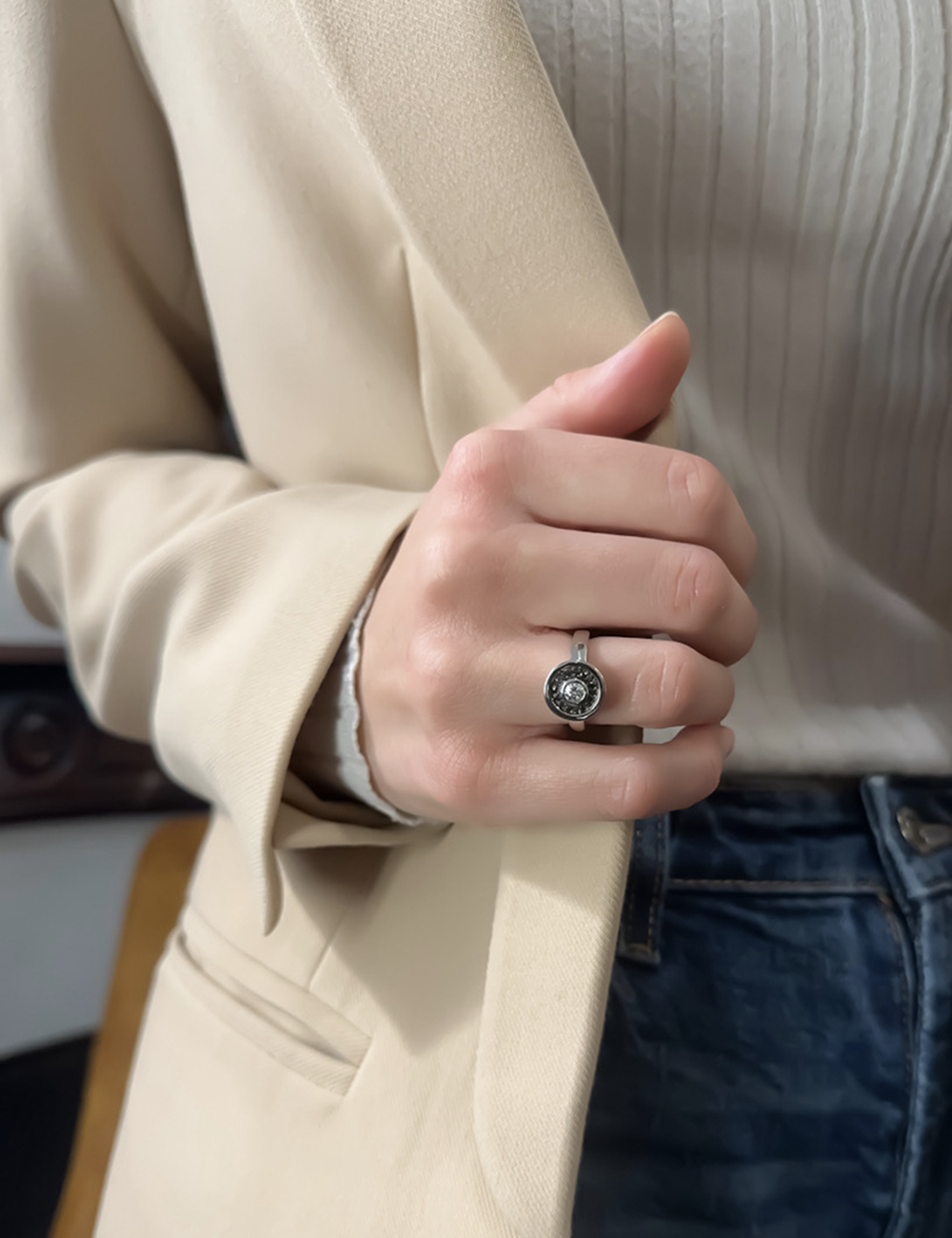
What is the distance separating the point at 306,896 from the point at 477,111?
15.4 inches

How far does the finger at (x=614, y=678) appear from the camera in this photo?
0.28 m

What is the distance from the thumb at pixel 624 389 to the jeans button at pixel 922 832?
26cm

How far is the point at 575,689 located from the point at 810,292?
26 cm

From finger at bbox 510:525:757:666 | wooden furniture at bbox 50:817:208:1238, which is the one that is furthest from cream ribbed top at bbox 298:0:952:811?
wooden furniture at bbox 50:817:208:1238

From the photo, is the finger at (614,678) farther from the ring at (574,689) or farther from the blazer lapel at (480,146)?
the blazer lapel at (480,146)

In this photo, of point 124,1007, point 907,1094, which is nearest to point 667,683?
point 907,1094

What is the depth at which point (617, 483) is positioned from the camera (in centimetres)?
28

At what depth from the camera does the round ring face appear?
0.27 meters

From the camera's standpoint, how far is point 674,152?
0.37m

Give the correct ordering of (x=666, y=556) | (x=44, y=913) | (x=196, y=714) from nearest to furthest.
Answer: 1. (x=666, y=556)
2. (x=196, y=714)
3. (x=44, y=913)

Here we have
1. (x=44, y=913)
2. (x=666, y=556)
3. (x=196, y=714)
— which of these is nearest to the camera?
(x=666, y=556)

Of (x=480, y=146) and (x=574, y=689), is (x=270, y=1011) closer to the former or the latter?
(x=574, y=689)

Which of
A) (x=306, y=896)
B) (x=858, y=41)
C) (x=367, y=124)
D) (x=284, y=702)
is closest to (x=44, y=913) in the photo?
(x=306, y=896)

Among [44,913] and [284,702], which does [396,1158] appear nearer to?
[284,702]
